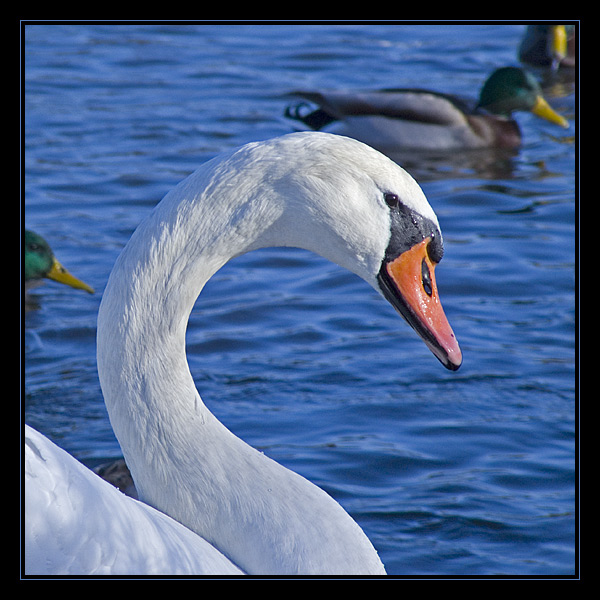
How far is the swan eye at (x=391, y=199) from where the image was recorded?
115 inches

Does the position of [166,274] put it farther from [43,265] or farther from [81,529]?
[43,265]

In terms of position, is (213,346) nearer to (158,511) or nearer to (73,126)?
(158,511)

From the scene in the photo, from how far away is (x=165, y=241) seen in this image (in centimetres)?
290

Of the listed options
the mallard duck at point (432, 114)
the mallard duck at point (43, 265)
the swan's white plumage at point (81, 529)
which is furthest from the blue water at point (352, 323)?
the swan's white plumage at point (81, 529)

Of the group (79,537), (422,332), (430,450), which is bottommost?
(430,450)

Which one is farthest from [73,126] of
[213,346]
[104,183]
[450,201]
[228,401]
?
[228,401]

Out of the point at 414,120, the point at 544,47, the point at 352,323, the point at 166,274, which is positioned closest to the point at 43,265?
the point at 352,323

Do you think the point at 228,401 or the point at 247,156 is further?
the point at 228,401

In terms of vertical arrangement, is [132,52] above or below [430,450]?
above

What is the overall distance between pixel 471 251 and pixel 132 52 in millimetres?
5179

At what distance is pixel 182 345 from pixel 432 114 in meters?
6.91

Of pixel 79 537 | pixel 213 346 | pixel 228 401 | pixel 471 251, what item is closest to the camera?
pixel 79 537

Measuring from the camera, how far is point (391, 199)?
292 centimetres

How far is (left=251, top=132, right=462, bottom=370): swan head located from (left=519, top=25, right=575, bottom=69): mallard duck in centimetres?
913
